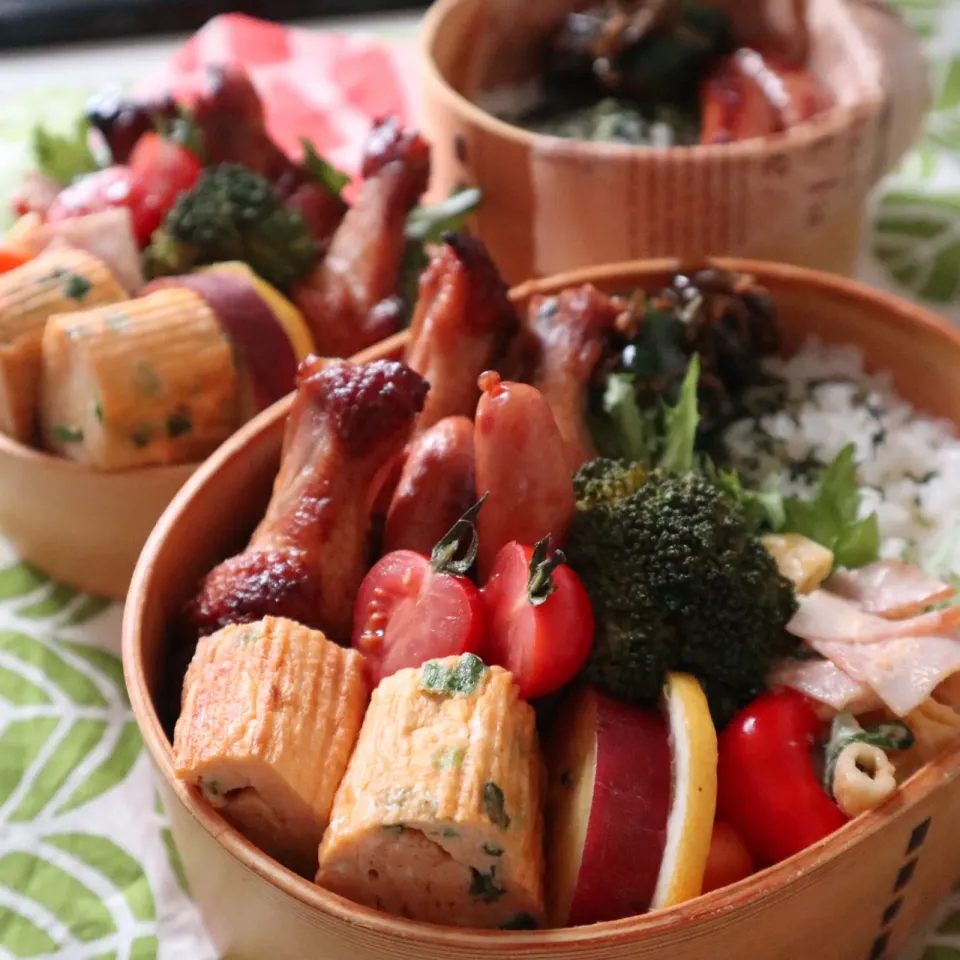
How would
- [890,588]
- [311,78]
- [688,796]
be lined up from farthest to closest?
[311,78] < [890,588] < [688,796]

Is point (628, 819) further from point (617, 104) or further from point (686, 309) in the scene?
point (617, 104)

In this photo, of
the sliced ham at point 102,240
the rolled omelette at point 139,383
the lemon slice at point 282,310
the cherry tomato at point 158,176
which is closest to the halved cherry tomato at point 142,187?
the cherry tomato at point 158,176

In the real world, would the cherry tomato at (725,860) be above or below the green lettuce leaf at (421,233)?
below

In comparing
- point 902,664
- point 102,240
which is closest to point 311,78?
point 102,240

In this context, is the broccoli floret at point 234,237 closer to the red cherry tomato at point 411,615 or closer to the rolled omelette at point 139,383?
the rolled omelette at point 139,383

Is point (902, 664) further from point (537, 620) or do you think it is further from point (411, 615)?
point (411, 615)

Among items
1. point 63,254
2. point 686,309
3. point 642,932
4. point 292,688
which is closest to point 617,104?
point 686,309

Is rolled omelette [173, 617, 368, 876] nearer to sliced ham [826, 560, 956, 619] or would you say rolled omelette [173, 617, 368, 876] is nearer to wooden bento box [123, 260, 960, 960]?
wooden bento box [123, 260, 960, 960]
